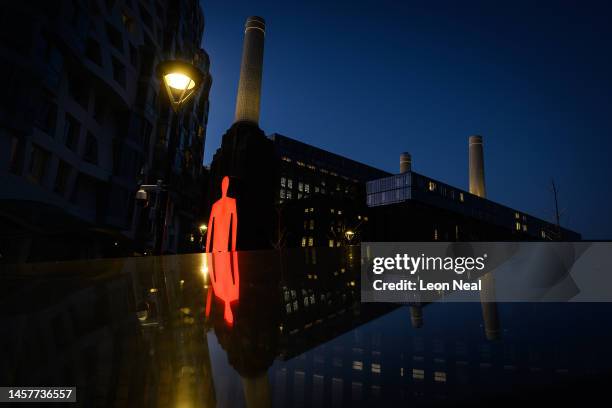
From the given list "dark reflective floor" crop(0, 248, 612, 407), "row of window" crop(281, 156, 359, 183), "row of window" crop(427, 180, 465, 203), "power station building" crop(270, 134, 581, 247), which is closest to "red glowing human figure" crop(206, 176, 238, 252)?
"dark reflective floor" crop(0, 248, 612, 407)

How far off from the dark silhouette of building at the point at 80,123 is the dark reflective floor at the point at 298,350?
482 centimetres

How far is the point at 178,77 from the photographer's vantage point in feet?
25.1

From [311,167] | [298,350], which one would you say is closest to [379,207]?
[311,167]

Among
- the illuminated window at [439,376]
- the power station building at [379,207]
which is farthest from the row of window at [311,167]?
the illuminated window at [439,376]

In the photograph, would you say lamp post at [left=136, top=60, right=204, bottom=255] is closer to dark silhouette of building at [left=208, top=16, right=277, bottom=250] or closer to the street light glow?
the street light glow

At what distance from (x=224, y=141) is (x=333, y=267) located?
3462cm

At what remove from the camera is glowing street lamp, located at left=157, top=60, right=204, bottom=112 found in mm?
7616

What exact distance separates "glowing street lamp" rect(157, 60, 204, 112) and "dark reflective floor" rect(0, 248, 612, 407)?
519cm

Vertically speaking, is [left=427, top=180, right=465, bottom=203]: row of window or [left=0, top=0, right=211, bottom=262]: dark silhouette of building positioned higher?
[left=427, top=180, right=465, bottom=203]: row of window

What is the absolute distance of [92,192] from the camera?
27312mm

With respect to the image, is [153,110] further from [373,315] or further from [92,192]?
[373,315]

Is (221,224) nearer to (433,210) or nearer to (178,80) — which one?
(178,80)

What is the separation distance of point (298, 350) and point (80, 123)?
28.1 metres

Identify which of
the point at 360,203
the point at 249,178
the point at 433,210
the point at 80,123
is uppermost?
the point at 360,203
